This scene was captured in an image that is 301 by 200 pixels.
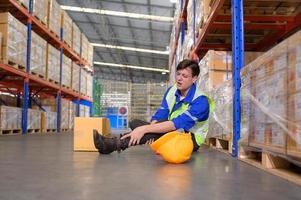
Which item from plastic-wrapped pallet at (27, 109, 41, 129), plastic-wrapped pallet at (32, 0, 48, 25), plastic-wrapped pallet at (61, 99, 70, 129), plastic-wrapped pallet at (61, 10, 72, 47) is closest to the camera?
plastic-wrapped pallet at (32, 0, 48, 25)

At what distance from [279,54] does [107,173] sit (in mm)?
1535

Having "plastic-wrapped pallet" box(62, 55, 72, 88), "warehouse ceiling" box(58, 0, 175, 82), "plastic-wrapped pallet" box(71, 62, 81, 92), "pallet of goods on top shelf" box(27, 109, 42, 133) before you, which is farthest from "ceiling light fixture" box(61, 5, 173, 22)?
"pallet of goods on top shelf" box(27, 109, 42, 133)

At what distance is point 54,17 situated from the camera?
35.9 ft

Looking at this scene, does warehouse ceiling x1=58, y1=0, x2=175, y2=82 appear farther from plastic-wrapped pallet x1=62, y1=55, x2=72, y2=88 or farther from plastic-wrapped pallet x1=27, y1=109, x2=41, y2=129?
plastic-wrapped pallet x1=27, y1=109, x2=41, y2=129

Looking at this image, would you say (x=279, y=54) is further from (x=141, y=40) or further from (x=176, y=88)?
(x=141, y=40)

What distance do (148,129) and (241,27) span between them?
153 cm

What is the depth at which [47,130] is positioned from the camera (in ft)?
39.0

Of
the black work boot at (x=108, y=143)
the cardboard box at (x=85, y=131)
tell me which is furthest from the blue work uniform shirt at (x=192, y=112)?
the cardboard box at (x=85, y=131)

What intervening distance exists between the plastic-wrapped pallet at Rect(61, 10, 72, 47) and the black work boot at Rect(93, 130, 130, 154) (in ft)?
30.2

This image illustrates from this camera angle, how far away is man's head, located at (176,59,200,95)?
3.53 metres

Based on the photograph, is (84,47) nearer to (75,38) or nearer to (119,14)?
(75,38)

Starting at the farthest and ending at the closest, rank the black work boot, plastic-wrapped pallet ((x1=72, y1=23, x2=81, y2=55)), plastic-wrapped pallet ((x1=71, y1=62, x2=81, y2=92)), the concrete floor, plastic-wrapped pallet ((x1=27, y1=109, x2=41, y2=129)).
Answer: plastic-wrapped pallet ((x1=71, y1=62, x2=81, y2=92)) < plastic-wrapped pallet ((x1=72, y1=23, x2=81, y2=55)) < plastic-wrapped pallet ((x1=27, y1=109, x2=41, y2=129)) < the black work boot < the concrete floor

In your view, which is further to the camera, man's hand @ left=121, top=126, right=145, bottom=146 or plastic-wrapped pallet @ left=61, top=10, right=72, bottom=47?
plastic-wrapped pallet @ left=61, top=10, right=72, bottom=47

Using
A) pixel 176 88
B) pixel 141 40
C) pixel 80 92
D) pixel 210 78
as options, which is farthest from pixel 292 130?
pixel 141 40
